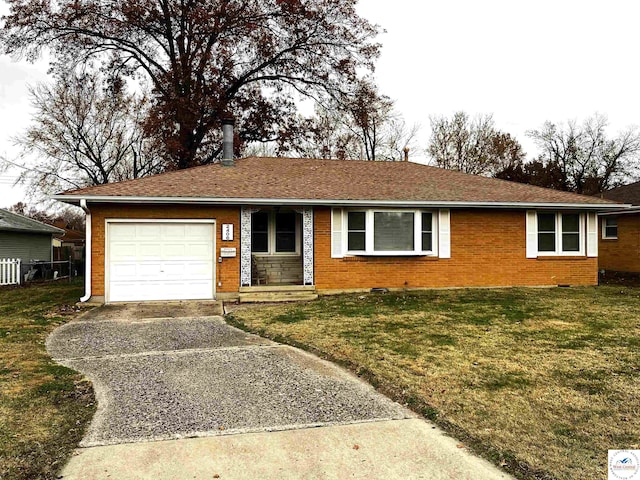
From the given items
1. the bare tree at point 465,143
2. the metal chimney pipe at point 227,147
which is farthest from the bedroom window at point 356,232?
the bare tree at point 465,143

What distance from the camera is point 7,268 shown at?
17.2 meters

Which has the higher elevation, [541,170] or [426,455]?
[541,170]

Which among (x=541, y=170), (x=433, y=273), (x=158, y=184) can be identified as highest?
(x=541, y=170)

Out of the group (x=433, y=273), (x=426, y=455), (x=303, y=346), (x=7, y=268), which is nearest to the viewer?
(x=426, y=455)

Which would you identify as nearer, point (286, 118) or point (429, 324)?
point (429, 324)

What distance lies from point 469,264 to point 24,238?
20.5 m

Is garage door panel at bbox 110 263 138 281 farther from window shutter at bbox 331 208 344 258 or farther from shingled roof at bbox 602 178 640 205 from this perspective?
shingled roof at bbox 602 178 640 205

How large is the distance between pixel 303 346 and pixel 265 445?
3117 mm

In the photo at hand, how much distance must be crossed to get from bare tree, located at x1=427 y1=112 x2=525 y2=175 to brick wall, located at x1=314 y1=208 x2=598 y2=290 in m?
22.2

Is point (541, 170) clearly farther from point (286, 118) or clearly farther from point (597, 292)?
point (597, 292)

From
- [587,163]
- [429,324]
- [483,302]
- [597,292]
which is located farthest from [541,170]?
[429,324]

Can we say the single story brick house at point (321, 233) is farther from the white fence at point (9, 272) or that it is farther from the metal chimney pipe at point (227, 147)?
the white fence at point (9, 272)

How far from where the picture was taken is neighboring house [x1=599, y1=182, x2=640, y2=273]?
656 inches

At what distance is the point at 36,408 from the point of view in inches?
162
